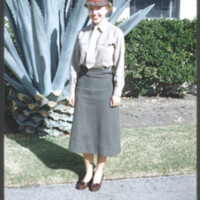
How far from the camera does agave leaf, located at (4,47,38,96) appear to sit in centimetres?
379

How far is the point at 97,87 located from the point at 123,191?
3.29 feet

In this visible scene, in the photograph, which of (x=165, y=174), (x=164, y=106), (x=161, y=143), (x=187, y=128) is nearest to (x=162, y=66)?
(x=164, y=106)

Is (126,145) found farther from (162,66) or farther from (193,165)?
(162,66)

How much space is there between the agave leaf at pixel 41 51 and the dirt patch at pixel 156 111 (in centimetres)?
162

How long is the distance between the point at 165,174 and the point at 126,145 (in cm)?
89

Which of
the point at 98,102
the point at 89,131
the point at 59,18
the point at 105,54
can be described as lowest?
the point at 89,131

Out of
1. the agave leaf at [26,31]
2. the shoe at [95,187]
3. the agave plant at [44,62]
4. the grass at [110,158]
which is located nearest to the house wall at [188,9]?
the agave plant at [44,62]

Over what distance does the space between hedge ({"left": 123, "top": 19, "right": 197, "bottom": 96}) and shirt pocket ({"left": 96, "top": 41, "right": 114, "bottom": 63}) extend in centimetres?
375

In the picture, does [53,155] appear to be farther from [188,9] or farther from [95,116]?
[188,9]

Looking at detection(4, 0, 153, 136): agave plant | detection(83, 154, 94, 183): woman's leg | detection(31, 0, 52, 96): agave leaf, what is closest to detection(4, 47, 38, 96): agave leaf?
detection(4, 0, 153, 136): agave plant

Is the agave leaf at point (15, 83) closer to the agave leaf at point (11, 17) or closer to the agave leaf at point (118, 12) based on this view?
the agave leaf at point (11, 17)

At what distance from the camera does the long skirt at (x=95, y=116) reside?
2744 mm

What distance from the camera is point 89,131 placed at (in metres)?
2.84

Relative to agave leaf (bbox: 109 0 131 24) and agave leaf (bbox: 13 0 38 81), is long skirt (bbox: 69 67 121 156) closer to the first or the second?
agave leaf (bbox: 13 0 38 81)
